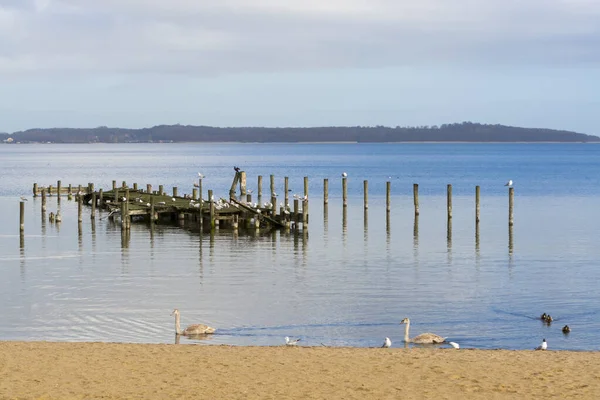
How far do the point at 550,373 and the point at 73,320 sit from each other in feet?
42.5

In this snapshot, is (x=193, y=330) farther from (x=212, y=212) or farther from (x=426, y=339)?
(x=212, y=212)

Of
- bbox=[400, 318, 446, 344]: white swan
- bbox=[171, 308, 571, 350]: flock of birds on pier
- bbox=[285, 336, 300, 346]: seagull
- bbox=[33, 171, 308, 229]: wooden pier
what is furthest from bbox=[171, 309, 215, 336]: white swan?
bbox=[33, 171, 308, 229]: wooden pier

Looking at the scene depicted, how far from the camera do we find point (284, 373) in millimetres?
16047

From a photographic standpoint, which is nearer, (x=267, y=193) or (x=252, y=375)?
(x=252, y=375)

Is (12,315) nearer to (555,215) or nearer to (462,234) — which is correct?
(462,234)

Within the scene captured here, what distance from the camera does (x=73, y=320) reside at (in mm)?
24672

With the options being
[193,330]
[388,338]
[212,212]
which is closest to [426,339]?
[388,338]

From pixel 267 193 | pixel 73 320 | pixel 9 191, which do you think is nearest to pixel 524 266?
pixel 73 320

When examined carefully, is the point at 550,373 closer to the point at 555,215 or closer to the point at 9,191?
the point at 555,215

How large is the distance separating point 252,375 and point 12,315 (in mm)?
11595

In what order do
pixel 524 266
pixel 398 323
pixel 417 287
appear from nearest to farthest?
pixel 398 323 < pixel 417 287 < pixel 524 266

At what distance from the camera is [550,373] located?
16.1 metres

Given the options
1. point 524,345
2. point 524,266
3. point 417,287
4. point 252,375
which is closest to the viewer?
point 252,375

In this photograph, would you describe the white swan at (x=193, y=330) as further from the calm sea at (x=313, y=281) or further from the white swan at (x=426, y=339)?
the white swan at (x=426, y=339)
